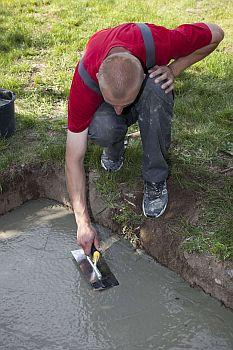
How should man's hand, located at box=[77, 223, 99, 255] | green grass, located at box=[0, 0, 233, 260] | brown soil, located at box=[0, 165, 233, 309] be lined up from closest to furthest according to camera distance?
man's hand, located at box=[77, 223, 99, 255], brown soil, located at box=[0, 165, 233, 309], green grass, located at box=[0, 0, 233, 260]

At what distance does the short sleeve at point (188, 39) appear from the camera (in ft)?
8.95

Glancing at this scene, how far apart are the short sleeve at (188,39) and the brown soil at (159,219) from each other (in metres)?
0.83

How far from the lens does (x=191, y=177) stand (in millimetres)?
3246

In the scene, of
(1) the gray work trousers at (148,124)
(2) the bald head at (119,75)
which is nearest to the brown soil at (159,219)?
(1) the gray work trousers at (148,124)

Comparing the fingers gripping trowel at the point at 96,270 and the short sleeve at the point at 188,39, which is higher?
the short sleeve at the point at 188,39

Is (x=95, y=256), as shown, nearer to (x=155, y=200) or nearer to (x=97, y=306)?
(x=97, y=306)

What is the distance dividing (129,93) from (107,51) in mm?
290

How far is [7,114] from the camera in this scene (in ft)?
12.0

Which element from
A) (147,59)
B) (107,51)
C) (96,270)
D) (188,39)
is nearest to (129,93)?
(107,51)

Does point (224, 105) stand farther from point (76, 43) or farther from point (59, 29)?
point (59, 29)

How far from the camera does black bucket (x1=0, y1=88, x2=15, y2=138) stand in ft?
11.9

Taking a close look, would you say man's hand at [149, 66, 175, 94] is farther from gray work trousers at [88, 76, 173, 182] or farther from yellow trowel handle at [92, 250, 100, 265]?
yellow trowel handle at [92, 250, 100, 265]

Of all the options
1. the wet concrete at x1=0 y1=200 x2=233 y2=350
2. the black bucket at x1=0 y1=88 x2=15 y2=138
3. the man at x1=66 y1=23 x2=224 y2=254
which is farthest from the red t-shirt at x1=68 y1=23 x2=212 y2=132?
the black bucket at x1=0 y1=88 x2=15 y2=138

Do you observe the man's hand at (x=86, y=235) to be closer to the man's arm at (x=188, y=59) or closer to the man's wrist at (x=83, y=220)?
the man's wrist at (x=83, y=220)
